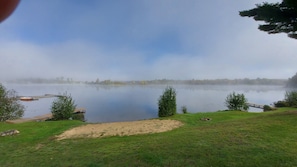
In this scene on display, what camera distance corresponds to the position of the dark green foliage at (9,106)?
1268cm

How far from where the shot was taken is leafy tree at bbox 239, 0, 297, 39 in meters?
2.95

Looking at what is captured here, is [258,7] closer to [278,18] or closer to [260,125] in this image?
[278,18]

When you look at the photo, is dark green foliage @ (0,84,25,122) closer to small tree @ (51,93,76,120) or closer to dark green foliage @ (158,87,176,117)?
small tree @ (51,93,76,120)

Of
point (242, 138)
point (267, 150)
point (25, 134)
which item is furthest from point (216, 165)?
point (25, 134)

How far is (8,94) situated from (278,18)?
15.0 m

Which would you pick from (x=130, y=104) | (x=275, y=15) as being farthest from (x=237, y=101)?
(x=130, y=104)

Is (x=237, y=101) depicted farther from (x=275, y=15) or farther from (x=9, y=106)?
(x=9, y=106)

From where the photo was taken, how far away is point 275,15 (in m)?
3.02

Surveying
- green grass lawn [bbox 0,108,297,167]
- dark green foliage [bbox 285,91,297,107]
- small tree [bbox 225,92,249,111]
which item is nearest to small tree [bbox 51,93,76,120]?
green grass lawn [bbox 0,108,297,167]

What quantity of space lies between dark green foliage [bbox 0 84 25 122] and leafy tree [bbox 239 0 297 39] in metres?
14.1

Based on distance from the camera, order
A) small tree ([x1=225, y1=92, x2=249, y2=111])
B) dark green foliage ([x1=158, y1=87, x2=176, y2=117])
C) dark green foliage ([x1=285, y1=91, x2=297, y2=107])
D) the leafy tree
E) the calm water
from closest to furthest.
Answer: the leafy tree, dark green foliage ([x1=158, y1=87, x2=176, y2=117]), small tree ([x1=225, y1=92, x2=249, y2=111]), dark green foliage ([x1=285, y1=91, x2=297, y2=107]), the calm water

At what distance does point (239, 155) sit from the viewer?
411 centimetres

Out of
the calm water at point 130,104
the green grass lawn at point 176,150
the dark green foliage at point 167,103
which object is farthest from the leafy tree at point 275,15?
the calm water at point 130,104

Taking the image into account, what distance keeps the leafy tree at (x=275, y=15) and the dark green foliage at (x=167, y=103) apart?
28.8 ft
